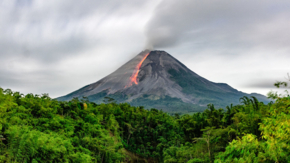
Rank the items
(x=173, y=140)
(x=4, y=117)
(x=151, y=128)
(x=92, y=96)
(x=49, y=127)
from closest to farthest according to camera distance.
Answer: (x=4, y=117)
(x=49, y=127)
(x=173, y=140)
(x=151, y=128)
(x=92, y=96)

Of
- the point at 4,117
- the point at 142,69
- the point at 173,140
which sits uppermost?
the point at 142,69

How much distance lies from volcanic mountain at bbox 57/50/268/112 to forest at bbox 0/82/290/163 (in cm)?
11846

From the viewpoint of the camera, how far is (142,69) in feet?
615

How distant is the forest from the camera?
6.12m

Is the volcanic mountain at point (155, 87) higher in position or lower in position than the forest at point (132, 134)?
higher

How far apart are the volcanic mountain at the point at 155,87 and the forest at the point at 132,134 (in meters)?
118

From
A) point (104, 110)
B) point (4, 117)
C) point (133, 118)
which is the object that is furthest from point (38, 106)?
point (133, 118)

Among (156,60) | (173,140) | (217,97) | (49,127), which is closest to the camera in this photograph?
(49,127)

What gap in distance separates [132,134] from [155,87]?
141190mm

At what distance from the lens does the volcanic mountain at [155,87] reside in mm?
159312

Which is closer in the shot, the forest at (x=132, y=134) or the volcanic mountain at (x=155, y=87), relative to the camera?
the forest at (x=132, y=134)

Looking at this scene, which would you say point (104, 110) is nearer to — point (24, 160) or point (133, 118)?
point (133, 118)

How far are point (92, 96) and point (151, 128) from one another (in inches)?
5567

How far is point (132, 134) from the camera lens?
30.8m
